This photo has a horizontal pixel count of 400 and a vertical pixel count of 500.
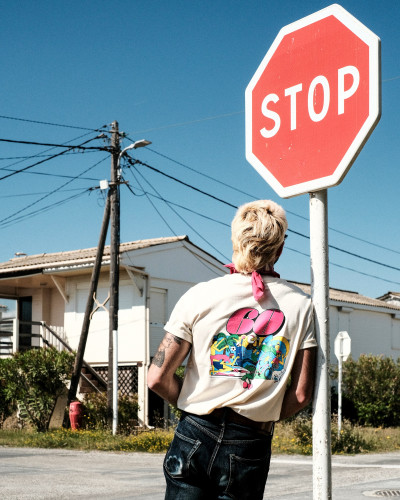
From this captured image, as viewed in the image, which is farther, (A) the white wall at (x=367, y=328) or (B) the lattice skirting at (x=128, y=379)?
(A) the white wall at (x=367, y=328)

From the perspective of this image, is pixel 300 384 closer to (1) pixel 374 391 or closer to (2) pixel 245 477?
(2) pixel 245 477

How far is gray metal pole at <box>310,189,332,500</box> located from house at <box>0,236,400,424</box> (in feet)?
72.9

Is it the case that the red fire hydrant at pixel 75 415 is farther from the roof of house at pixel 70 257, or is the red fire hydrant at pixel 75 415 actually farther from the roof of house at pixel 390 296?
the roof of house at pixel 390 296

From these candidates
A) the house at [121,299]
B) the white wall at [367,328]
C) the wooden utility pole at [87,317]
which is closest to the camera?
the wooden utility pole at [87,317]

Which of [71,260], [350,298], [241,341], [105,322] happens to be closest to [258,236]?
[241,341]

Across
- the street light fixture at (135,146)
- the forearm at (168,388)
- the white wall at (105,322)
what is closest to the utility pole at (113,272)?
the street light fixture at (135,146)

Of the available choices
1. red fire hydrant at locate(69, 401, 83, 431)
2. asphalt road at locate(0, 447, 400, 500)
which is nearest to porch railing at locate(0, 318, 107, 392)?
red fire hydrant at locate(69, 401, 83, 431)

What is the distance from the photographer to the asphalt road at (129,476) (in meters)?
9.48

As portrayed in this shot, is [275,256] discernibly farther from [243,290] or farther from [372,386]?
[372,386]

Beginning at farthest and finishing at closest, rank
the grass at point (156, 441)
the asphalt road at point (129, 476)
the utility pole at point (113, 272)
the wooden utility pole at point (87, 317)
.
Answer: the wooden utility pole at point (87, 317) → the utility pole at point (113, 272) → the grass at point (156, 441) → the asphalt road at point (129, 476)

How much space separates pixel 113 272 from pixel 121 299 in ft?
18.0

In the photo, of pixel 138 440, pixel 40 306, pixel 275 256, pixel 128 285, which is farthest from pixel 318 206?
pixel 40 306

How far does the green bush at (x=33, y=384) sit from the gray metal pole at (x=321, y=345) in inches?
786

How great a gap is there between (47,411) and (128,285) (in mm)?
6088
